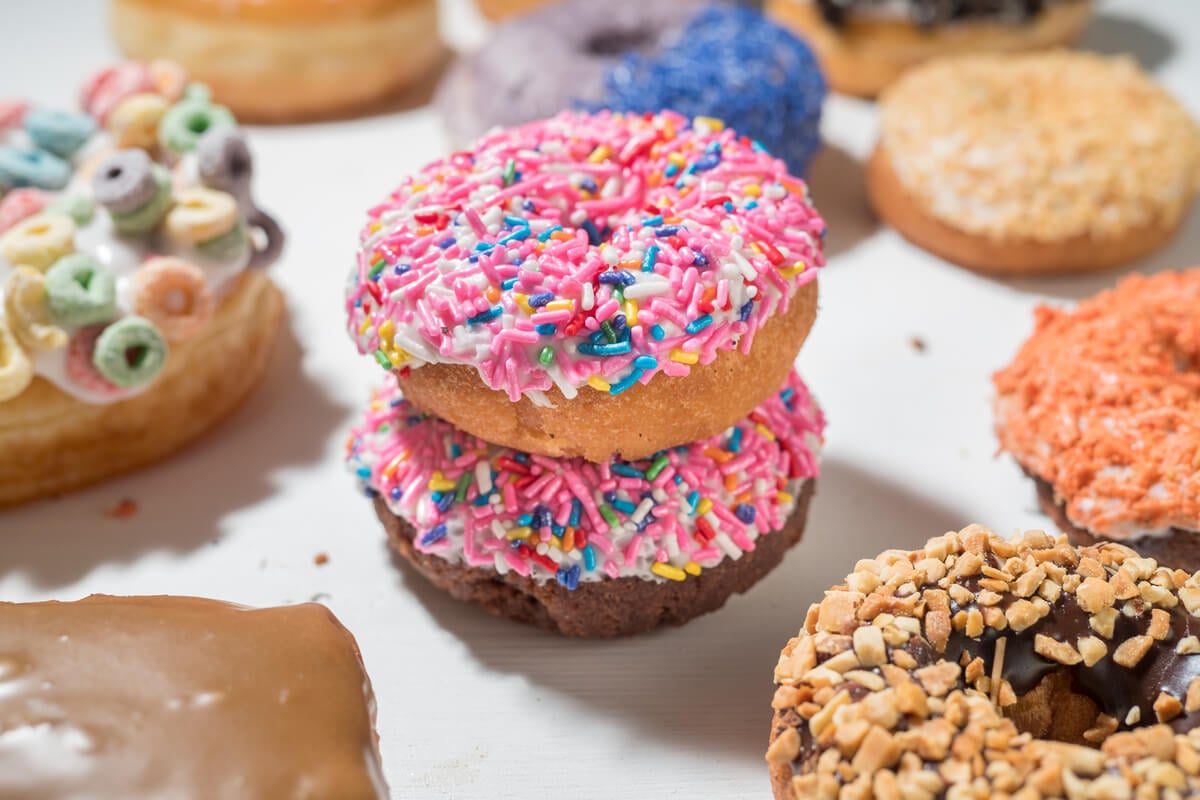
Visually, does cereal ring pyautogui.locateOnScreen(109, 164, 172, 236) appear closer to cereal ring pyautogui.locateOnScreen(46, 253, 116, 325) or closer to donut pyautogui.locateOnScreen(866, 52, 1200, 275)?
cereal ring pyautogui.locateOnScreen(46, 253, 116, 325)

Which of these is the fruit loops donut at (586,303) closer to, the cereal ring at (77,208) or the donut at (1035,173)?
the cereal ring at (77,208)

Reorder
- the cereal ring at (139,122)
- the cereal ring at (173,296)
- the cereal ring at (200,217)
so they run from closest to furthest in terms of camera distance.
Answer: the cereal ring at (173,296)
the cereal ring at (200,217)
the cereal ring at (139,122)

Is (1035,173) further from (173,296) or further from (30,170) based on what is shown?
(30,170)

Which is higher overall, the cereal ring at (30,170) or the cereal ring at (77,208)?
the cereal ring at (77,208)

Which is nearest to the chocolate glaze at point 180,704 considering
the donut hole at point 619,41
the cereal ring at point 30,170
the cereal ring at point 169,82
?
the cereal ring at point 30,170

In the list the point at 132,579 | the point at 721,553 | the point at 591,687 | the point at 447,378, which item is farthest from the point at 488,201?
the point at 132,579

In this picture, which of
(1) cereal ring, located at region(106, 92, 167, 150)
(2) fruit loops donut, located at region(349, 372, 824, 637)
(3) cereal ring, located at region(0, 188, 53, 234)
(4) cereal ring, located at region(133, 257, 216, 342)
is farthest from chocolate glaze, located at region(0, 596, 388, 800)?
(1) cereal ring, located at region(106, 92, 167, 150)

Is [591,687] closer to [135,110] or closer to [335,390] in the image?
[335,390]
